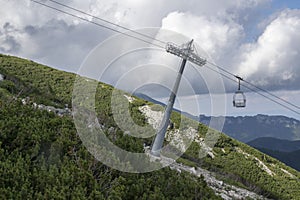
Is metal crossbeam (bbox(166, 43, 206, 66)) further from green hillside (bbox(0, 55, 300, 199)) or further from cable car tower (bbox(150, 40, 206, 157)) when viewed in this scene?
green hillside (bbox(0, 55, 300, 199))

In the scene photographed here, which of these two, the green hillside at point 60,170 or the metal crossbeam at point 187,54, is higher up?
the metal crossbeam at point 187,54

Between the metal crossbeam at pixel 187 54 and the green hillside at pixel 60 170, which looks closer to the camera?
the green hillside at pixel 60 170

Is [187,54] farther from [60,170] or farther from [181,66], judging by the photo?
[60,170]

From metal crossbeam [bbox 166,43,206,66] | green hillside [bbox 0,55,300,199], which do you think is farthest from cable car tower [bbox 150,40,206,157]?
green hillside [bbox 0,55,300,199]

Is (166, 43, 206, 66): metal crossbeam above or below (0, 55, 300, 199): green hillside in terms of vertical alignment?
above

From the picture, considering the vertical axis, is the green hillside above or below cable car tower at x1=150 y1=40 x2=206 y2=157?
below

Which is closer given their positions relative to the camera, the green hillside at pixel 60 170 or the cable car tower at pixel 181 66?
the green hillside at pixel 60 170

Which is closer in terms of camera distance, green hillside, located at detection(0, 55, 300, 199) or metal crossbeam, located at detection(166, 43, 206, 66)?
green hillside, located at detection(0, 55, 300, 199)

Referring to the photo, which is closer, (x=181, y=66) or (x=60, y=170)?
(x=60, y=170)

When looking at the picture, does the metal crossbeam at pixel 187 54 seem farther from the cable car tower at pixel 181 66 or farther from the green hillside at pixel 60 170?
the green hillside at pixel 60 170

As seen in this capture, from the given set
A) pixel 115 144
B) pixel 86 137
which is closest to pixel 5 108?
pixel 86 137

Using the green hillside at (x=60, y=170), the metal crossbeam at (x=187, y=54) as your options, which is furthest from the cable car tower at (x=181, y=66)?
the green hillside at (x=60, y=170)

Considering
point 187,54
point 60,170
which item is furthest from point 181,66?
point 60,170

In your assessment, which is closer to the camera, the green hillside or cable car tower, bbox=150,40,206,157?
the green hillside
